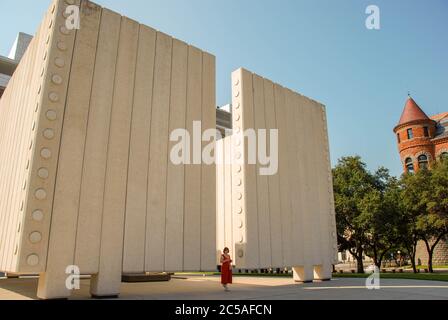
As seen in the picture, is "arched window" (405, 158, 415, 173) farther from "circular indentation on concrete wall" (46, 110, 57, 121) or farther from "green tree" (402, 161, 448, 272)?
"circular indentation on concrete wall" (46, 110, 57, 121)

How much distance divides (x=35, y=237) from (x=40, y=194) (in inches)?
42.1

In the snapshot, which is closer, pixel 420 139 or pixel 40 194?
pixel 40 194

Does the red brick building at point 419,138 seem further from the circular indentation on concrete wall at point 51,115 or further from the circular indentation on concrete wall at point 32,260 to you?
the circular indentation on concrete wall at point 32,260

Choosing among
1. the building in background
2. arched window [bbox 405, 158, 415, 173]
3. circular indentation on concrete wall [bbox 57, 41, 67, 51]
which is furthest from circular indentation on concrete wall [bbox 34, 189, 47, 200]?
arched window [bbox 405, 158, 415, 173]

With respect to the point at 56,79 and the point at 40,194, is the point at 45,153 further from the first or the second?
the point at 56,79

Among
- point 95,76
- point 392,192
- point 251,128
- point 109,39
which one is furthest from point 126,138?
point 392,192

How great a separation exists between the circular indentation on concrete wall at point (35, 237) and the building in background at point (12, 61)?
3182cm

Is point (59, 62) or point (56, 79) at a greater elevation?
point (59, 62)

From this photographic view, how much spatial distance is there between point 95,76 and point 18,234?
4983 mm

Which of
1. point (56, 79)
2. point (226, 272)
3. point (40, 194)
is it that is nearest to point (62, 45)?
point (56, 79)

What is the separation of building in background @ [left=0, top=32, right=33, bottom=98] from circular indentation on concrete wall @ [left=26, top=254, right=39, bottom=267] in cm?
3208

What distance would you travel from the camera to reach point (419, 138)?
4875 cm

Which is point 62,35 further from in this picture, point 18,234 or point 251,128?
point 251,128

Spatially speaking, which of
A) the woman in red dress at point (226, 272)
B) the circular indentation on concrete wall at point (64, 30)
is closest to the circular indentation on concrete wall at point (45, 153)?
the circular indentation on concrete wall at point (64, 30)
